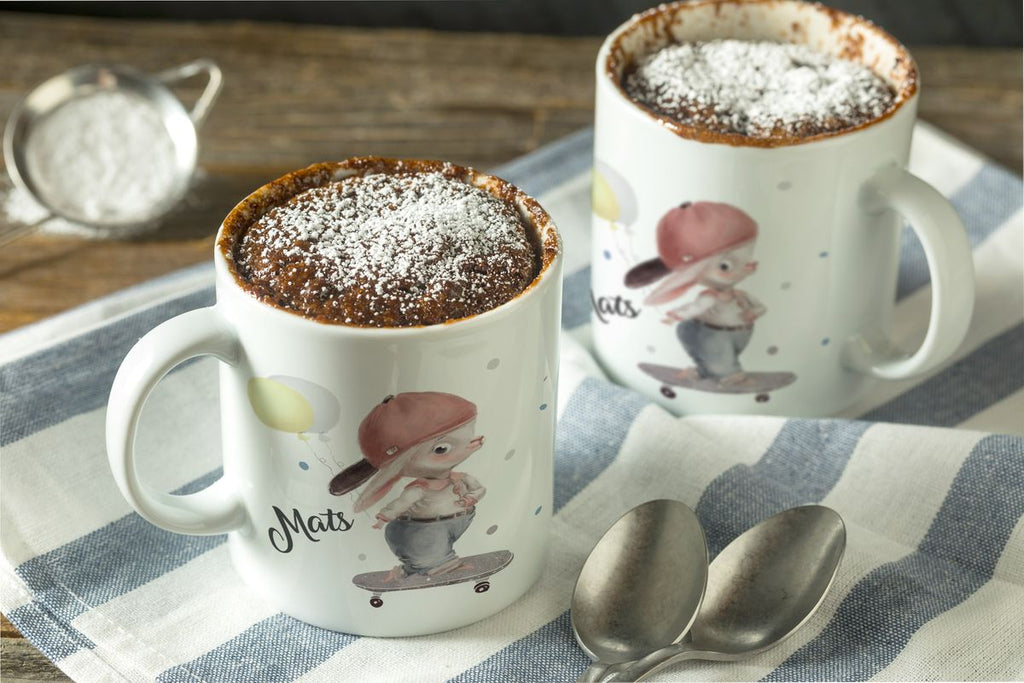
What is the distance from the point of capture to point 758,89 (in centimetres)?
83

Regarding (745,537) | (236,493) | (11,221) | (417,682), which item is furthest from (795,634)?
(11,221)

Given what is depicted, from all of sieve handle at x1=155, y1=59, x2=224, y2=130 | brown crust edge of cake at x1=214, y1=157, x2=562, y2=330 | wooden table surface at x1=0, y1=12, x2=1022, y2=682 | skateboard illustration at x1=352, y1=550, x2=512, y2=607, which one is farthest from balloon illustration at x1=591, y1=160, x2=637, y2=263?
sieve handle at x1=155, y1=59, x2=224, y2=130

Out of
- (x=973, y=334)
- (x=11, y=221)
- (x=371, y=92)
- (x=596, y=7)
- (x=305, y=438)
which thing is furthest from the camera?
(x=596, y=7)

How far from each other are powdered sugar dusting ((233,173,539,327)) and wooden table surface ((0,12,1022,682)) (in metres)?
0.42

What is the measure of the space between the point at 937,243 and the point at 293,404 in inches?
16.4

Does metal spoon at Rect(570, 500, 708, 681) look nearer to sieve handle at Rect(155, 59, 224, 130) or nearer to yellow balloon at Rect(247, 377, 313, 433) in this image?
yellow balloon at Rect(247, 377, 313, 433)

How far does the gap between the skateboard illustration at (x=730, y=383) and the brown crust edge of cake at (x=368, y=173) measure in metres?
0.23

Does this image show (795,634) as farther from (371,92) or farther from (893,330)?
(371,92)

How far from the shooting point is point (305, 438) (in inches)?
24.3

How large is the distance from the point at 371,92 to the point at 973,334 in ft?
2.07

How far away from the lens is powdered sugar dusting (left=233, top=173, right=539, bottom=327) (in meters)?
0.60

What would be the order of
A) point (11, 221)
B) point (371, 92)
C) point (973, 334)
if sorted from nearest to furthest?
point (973, 334) < point (11, 221) < point (371, 92)

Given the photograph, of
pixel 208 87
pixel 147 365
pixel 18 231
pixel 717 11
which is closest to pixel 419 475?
pixel 147 365

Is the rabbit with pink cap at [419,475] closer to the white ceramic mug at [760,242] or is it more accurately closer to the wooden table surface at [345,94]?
the white ceramic mug at [760,242]
